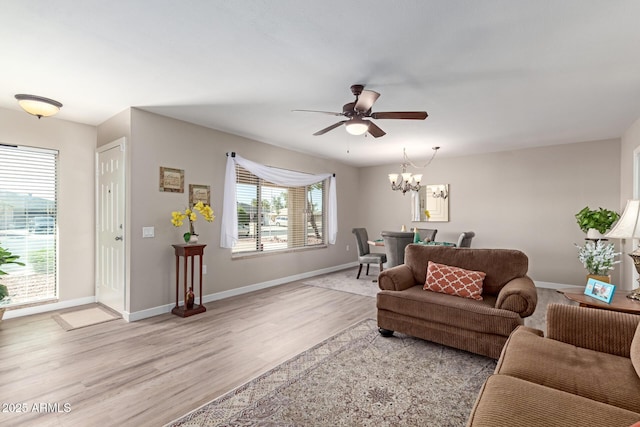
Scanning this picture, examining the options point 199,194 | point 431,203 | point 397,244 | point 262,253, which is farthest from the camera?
point 431,203

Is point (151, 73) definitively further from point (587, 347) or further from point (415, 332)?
point (587, 347)

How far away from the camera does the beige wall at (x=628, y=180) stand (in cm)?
401

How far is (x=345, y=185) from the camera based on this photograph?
24.0ft

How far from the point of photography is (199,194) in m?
4.36

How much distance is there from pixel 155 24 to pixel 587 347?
3345 millimetres

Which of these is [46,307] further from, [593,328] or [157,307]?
[593,328]

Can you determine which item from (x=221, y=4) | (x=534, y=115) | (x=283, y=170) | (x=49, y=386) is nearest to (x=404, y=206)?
(x=283, y=170)

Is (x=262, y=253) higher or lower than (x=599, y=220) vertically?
lower

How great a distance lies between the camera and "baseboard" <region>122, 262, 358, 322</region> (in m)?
3.71

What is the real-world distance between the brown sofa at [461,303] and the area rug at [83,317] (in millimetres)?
3207

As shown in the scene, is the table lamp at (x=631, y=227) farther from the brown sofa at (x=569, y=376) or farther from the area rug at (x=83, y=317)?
the area rug at (x=83, y=317)

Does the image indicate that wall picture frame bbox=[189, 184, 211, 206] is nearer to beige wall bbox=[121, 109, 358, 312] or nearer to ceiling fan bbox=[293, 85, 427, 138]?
beige wall bbox=[121, 109, 358, 312]

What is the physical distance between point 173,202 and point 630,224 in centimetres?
452

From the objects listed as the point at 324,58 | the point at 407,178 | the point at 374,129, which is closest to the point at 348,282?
the point at 407,178
